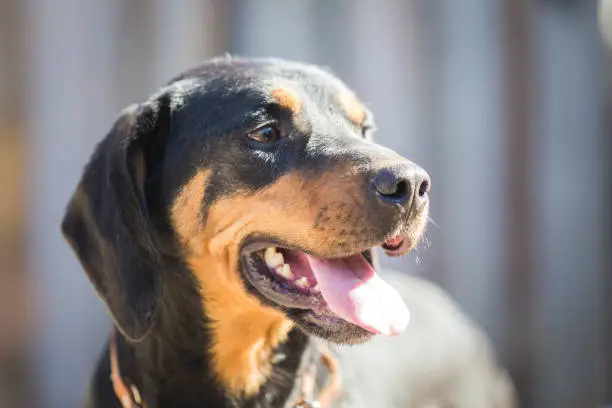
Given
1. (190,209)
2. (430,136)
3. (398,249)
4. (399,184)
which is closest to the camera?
(399,184)

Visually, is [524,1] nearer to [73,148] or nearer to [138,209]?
[73,148]

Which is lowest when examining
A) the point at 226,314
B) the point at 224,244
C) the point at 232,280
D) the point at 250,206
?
the point at 226,314

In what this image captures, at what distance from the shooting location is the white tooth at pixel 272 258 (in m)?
2.66

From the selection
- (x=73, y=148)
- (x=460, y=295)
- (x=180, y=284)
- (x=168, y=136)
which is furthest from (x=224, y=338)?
(x=460, y=295)

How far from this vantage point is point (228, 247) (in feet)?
8.80

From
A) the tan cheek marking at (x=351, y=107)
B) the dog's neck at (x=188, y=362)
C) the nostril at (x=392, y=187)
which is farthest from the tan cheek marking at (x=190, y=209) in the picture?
the nostril at (x=392, y=187)

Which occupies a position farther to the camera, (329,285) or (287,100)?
(287,100)

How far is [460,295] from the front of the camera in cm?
602

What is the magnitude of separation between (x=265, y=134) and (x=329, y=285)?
52 cm

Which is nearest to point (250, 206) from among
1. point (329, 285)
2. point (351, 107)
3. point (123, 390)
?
point (329, 285)

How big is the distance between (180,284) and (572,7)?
4.26 meters

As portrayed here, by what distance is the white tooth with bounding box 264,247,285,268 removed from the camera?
2.66m

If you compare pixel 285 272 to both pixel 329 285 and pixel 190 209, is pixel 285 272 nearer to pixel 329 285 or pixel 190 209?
pixel 329 285

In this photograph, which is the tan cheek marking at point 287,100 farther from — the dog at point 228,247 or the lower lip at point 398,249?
the lower lip at point 398,249
